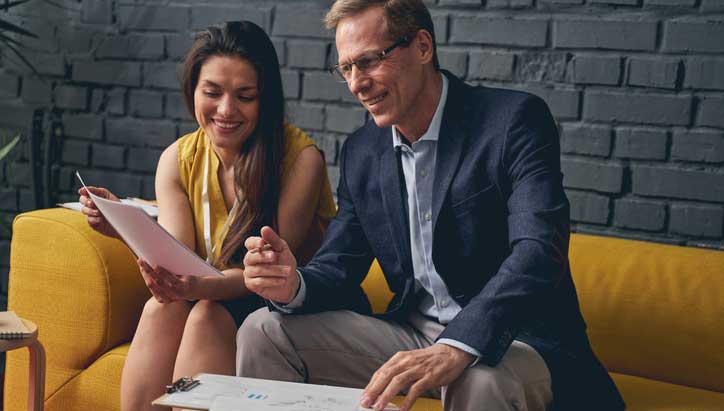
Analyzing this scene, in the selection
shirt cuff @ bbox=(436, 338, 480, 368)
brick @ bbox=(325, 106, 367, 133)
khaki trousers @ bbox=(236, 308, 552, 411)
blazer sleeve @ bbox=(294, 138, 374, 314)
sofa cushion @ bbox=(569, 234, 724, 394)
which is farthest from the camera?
brick @ bbox=(325, 106, 367, 133)

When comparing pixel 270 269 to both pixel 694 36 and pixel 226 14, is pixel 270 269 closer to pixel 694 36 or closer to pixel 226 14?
pixel 694 36

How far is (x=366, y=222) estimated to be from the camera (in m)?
1.82

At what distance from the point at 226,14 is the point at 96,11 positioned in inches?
19.5

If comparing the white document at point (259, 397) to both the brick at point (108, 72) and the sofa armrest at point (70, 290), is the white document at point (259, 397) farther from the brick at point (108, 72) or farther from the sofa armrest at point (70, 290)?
the brick at point (108, 72)

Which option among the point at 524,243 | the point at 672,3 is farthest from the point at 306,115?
the point at 524,243

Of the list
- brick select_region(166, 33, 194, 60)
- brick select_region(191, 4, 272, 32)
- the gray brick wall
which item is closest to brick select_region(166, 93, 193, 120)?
the gray brick wall

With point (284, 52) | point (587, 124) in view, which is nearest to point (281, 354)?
point (587, 124)

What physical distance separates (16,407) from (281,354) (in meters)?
0.85

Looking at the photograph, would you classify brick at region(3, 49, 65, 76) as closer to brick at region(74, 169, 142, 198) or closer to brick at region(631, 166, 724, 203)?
brick at region(74, 169, 142, 198)

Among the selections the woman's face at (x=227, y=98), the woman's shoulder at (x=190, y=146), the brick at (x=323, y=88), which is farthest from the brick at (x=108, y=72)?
the woman's face at (x=227, y=98)

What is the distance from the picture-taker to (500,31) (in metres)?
2.40

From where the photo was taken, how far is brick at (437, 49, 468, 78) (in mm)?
2457

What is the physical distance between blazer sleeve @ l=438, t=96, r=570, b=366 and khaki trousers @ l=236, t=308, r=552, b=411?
3.0 inches

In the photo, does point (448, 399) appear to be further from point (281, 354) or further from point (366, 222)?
point (366, 222)
